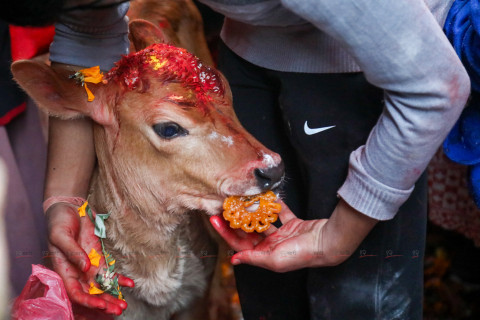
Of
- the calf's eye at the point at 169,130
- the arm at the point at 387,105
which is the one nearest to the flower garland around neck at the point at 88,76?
the calf's eye at the point at 169,130

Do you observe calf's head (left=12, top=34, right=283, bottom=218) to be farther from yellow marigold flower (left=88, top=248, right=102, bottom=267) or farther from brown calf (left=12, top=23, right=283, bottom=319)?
yellow marigold flower (left=88, top=248, right=102, bottom=267)

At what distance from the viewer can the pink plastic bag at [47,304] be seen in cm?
A: 101

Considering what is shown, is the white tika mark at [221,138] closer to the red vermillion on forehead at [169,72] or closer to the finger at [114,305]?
the red vermillion on forehead at [169,72]

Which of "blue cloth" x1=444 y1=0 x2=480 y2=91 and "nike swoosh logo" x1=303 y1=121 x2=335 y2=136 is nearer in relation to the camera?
"blue cloth" x1=444 y1=0 x2=480 y2=91

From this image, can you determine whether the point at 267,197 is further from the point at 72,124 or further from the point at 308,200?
the point at 72,124

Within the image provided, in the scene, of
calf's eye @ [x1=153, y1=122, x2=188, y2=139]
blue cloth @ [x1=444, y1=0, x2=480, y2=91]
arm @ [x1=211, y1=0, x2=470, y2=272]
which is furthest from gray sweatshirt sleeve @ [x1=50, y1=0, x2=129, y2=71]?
blue cloth @ [x1=444, y1=0, x2=480, y2=91]

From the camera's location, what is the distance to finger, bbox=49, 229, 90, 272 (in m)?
1.08

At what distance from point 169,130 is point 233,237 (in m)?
0.26

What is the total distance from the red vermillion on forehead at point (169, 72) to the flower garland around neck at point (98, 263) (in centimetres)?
32

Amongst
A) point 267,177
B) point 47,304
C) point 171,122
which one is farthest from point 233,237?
point 47,304

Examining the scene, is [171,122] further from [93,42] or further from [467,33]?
[467,33]

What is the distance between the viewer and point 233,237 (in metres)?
1.12

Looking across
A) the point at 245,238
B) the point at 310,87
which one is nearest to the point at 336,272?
the point at 245,238

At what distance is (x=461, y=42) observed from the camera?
1.05 m
